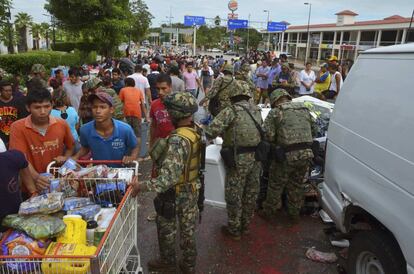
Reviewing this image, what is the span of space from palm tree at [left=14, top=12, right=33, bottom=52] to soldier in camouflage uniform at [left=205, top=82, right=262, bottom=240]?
3790cm

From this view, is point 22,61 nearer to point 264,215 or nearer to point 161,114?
point 161,114

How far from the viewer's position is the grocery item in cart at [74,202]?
8.51ft

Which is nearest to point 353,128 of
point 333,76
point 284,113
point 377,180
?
point 377,180

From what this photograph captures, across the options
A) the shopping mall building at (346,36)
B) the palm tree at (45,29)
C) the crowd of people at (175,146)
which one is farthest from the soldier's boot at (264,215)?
the palm tree at (45,29)

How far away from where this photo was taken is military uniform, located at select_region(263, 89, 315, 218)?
4.29 metres

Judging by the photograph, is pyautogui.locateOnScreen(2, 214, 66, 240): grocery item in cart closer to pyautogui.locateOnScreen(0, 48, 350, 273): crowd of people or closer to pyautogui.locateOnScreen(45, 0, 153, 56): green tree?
pyautogui.locateOnScreen(0, 48, 350, 273): crowd of people

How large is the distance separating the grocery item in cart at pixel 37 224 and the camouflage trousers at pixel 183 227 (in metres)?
1.14

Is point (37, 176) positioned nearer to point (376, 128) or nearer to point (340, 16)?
point (376, 128)

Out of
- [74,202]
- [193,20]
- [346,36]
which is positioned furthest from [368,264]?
[346,36]

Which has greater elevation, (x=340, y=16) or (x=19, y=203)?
(x=340, y=16)

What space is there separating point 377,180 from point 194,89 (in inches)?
379

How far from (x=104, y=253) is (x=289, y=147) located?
8.88ft

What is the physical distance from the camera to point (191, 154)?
10.1ft

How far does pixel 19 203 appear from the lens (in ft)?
8.38
